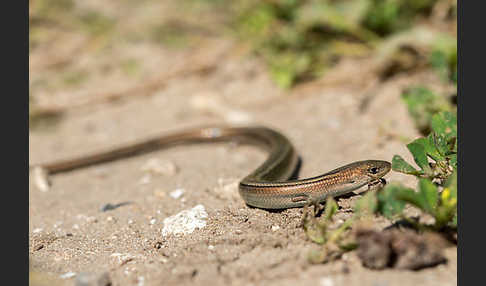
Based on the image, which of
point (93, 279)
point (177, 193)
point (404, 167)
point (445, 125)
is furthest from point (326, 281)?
point (177, 193)

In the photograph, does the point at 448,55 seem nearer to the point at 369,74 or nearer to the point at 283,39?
the point at 369,74

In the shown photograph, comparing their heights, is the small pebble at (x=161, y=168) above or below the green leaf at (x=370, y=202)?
below

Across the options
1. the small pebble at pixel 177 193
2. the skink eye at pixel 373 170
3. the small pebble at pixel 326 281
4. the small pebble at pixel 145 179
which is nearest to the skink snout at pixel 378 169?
the skink eye at pixel 373 170

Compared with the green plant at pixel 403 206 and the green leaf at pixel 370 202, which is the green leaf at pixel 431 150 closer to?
the green plant at pixel 403 206

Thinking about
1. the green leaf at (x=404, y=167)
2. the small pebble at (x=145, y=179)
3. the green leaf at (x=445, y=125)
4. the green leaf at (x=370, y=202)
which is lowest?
the small pebble at (x=145, y=179)

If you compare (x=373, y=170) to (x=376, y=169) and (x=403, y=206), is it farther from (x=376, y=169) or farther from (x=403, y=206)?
(x=403, y=206)
